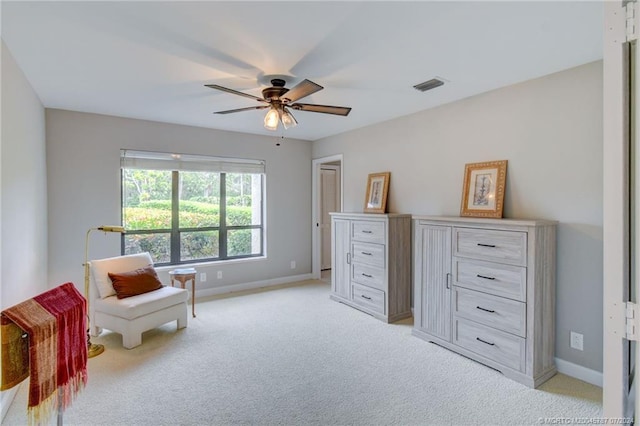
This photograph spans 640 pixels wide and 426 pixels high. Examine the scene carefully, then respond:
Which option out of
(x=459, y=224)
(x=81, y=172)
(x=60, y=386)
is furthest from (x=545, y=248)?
(x=81, y=172)

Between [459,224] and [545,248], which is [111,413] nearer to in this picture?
[459,224]

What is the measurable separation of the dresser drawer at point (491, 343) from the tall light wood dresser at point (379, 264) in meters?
0.96

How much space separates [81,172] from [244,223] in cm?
229

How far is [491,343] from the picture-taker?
2.73 meters

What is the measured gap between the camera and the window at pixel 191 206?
442 cm

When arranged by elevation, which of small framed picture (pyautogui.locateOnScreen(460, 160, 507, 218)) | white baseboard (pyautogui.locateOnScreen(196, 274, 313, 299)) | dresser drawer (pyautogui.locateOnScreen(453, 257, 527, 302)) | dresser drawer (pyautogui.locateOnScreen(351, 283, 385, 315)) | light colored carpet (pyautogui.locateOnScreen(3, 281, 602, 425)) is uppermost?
small framed picture (pyautogui.locateOnScreen(460, 160, 507, 218))

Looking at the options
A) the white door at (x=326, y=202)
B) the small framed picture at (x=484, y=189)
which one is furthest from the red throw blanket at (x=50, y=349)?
the white door at (x=326, y=202)

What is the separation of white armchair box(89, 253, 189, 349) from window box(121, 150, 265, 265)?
0.99 m

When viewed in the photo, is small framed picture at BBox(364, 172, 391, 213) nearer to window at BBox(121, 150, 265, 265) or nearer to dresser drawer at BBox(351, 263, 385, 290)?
dresser drawer at BBox(351, 263, 385, 290)

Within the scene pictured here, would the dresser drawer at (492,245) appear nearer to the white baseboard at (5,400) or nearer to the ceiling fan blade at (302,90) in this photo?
the ceiling fan blade at (302,90)

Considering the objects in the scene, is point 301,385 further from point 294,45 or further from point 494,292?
point 294,45

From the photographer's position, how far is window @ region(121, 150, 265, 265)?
4422mm
